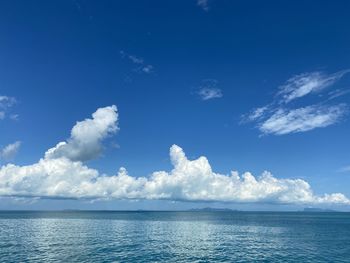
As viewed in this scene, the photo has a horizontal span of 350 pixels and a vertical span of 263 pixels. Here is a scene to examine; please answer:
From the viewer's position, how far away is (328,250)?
78500 millimetres

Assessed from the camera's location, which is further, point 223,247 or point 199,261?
point 223,247

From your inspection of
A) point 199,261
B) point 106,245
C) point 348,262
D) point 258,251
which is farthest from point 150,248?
point 348,262

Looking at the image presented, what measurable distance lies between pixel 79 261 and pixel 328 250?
2338 inches

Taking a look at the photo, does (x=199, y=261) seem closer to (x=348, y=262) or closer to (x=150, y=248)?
(x=150, y=248)

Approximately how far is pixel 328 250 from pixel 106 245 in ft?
184

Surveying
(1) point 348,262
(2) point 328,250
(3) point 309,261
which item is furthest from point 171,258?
(2) point 328,250

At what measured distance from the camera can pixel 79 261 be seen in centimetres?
6156

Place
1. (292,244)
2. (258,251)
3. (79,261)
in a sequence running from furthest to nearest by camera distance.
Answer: (292,244), (258,251), (79,261)

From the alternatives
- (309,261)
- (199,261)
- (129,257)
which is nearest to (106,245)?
(129,257)

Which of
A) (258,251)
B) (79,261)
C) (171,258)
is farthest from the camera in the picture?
(258,251)

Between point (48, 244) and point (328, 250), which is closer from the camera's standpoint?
point (328, 250)

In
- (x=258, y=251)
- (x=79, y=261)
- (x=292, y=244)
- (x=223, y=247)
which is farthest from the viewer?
(x=292, y=244)

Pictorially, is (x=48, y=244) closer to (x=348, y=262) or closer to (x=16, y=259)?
(x=16, y=259)

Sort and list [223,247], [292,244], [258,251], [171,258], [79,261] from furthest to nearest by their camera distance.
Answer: [292,244] → [223,247] → [258,251] → [171,258] → [79,261]
